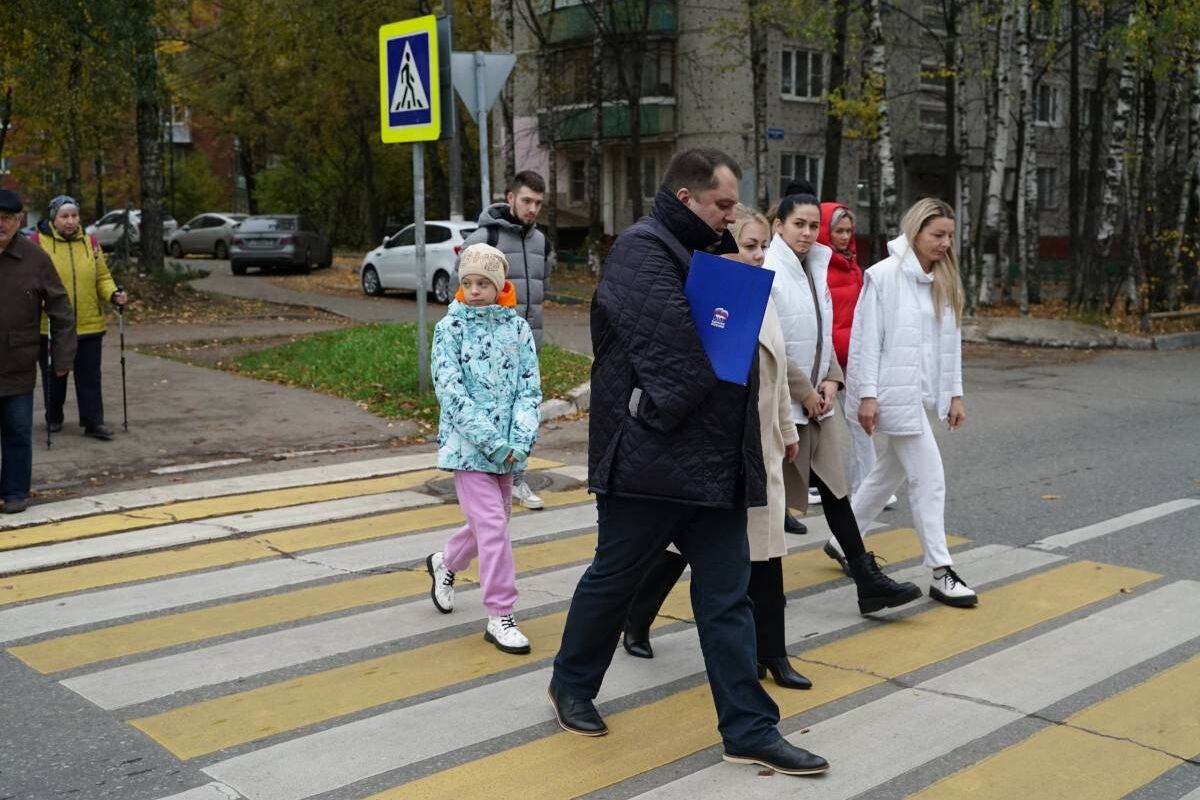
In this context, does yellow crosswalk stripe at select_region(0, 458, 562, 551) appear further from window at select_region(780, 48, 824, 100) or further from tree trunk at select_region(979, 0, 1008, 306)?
window at select_region(780, 48, 824, 100)

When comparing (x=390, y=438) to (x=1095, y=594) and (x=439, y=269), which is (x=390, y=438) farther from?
(x=439, y=269)

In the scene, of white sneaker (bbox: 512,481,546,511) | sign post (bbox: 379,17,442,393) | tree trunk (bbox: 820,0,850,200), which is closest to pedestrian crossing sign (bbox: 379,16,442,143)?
sign post (bbox: 379,17,442,393)

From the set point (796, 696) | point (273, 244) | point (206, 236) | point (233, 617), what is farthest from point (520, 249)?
point (206, 236)

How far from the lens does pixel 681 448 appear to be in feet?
13.8

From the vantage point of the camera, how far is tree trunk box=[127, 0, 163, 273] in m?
20.0

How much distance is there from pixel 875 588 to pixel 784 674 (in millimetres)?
1027

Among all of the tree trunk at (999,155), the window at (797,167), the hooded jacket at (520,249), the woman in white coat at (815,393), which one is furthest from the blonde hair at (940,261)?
the window at (797,167)

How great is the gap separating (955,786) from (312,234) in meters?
31.4

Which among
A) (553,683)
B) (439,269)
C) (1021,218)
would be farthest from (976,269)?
(553,683)

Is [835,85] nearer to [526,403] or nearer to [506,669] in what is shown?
[526,403]

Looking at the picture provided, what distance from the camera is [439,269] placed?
82.8 feet

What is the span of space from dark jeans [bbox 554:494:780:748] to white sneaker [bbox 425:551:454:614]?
1.71 m

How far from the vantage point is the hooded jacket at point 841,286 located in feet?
25.1

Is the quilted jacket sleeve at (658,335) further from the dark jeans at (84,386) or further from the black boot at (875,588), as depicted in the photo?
the dark jeans at (84,386)
